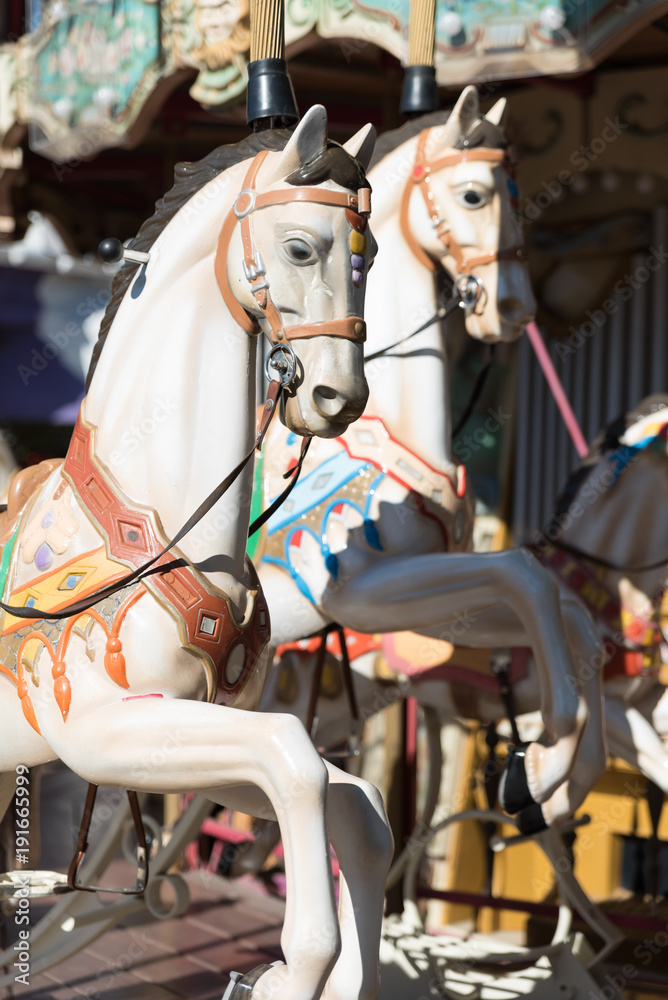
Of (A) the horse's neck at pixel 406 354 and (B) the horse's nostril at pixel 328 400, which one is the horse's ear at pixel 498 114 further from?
(B) the horse's nostril at pixel 328 400

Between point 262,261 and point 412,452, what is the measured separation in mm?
1249

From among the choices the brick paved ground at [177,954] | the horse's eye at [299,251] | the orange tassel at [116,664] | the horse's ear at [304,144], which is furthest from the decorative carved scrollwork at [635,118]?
the orange tassel at [116,664]

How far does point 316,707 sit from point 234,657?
64.5 inches

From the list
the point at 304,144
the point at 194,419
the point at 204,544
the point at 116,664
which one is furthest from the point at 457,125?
the point at 116,664

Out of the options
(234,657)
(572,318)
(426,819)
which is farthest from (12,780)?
(572,318)

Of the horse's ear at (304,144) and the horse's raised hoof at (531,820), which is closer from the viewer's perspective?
the horse's ear at (304,144)

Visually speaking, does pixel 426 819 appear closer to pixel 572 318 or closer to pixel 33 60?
pixel 572 318

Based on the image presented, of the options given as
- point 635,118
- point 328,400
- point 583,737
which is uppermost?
point 635,118

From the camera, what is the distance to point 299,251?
2.15 meters

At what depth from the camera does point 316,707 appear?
388 cm

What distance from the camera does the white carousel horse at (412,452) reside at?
3.21 meters

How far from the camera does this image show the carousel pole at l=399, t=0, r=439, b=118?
3.38 meters

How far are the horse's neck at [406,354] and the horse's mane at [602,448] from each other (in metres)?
1.08

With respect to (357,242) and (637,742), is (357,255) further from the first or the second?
(637,742)
